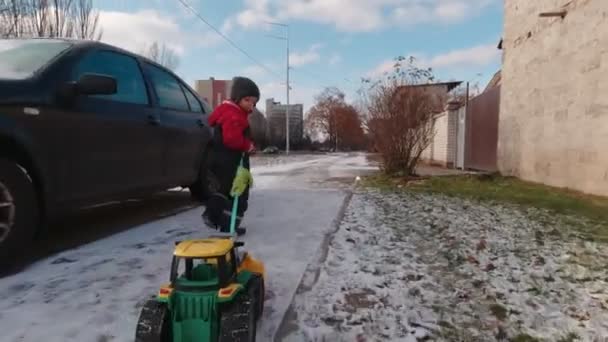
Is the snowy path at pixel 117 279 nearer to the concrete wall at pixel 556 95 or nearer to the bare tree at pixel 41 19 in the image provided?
the concrete wall at pixel 556 95

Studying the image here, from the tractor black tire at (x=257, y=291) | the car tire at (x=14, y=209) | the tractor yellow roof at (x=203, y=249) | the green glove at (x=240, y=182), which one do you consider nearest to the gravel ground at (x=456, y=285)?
the tractor black tire at (x=257, y=291)

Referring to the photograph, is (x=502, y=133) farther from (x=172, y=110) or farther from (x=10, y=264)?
(x=10, y=264)

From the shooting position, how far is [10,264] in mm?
2488

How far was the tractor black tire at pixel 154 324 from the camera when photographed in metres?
1.51

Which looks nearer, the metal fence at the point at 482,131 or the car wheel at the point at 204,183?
the car wheel at the point at 204,183

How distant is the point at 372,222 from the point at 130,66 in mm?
2666

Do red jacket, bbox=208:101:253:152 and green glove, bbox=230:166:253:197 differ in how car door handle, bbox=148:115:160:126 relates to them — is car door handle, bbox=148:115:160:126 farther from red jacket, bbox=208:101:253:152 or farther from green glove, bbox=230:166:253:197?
green glove, bbox=230:166:253:197

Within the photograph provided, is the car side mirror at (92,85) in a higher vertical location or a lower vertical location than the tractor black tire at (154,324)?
higher

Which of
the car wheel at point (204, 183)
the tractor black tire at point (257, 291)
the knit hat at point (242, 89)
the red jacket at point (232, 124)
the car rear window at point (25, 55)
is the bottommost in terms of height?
the tractor black tire at point (257, 291)

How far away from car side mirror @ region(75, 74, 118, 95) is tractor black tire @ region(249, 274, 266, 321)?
5.76ft

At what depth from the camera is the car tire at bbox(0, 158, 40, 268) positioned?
2.42 meters

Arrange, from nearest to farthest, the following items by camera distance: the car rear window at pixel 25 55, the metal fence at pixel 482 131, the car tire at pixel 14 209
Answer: the car tire at pixel 14 209
the car rear window at pixel 25 55
the metal fence at pixel 482 131

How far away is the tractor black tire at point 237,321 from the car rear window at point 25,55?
2.09m

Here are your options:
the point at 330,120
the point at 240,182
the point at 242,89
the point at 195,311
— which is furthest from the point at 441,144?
the point at 330,120
